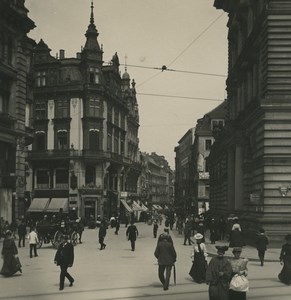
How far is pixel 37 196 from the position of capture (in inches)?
2440

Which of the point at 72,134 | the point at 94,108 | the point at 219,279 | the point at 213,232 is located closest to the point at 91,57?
the point at 94,108

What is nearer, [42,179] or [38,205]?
[38,205]

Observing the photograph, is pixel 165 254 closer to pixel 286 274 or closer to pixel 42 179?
pixel 286 274

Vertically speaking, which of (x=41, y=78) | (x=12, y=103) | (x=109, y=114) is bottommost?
(x=12, y=103)

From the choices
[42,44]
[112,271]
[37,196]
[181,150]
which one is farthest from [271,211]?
[181,150]

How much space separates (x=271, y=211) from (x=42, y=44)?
4420cm

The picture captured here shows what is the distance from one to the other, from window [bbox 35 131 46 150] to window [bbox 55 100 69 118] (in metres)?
2.85

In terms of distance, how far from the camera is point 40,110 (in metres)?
63.6

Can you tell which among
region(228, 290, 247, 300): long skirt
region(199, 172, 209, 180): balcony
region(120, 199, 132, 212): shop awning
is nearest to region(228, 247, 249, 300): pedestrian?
region(228, 290, 247, 300): long skirt

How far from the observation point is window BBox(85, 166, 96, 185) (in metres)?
61.9

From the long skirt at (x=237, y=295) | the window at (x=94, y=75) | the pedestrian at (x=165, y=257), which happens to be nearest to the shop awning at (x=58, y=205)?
the window at (x=94, y=75)

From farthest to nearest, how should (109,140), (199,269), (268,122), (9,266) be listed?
(109,140) → (268,122) → (9,266) → (199,269)

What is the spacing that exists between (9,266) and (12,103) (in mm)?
20200

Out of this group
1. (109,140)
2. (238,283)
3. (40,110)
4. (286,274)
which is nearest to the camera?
(238,283)
